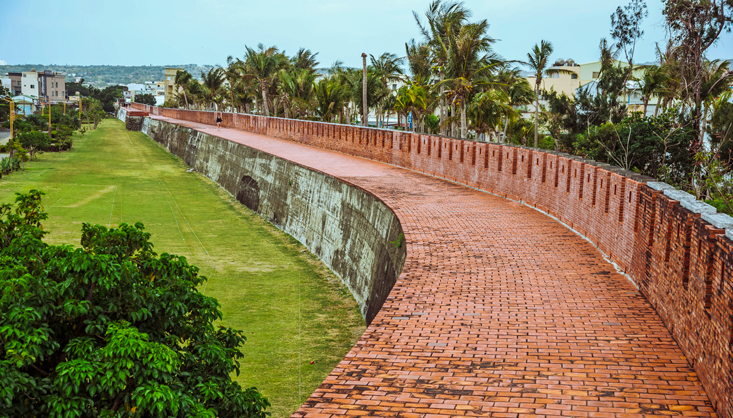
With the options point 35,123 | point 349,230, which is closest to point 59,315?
point 349,230

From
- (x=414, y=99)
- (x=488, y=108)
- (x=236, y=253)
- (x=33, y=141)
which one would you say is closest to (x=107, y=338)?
(x=236, y=253)

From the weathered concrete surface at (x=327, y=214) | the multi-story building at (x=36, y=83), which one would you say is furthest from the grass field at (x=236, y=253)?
the multi-story building at (x=36, y=83)

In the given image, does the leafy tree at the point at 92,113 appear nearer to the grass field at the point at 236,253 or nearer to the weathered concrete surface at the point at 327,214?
the grass field at the point at 236,253

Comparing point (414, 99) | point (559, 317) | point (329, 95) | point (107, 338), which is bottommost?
point (559, 317)

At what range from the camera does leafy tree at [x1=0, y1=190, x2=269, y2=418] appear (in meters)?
4.35

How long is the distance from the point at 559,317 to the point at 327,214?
39.0 feet

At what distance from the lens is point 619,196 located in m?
8.95

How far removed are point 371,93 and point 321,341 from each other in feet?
100

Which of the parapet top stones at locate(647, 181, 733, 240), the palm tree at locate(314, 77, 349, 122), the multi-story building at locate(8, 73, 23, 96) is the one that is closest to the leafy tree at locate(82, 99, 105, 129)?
the multi-story building at locate(8, 73, 23, 96)

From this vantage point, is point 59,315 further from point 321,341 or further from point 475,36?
point 475,36

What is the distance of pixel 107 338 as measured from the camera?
4648 mm

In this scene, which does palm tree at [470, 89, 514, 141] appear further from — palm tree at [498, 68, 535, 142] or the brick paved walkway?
the brick paved walkway

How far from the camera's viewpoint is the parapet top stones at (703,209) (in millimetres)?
5285

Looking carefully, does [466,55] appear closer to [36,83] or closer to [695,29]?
[695,29]
